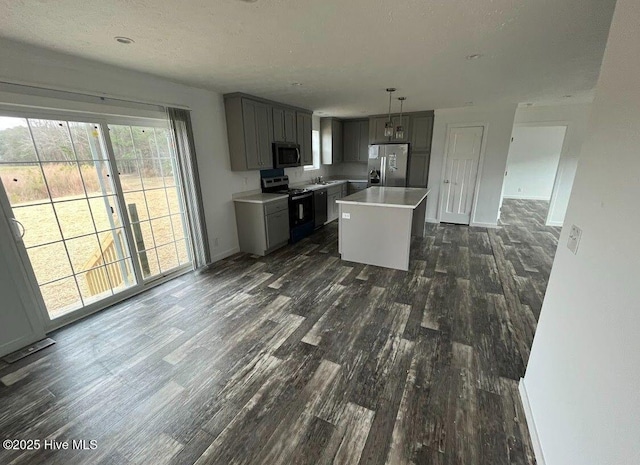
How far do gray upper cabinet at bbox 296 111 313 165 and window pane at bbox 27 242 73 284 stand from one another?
402 cm

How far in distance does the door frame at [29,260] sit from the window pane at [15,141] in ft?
0.21

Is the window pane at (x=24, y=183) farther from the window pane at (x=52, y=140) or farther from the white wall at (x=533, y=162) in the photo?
the white wall at (x=533, y=162)

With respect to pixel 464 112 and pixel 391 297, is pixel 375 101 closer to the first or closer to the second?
pixel 464 112

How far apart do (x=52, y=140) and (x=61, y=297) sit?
59.7 inches

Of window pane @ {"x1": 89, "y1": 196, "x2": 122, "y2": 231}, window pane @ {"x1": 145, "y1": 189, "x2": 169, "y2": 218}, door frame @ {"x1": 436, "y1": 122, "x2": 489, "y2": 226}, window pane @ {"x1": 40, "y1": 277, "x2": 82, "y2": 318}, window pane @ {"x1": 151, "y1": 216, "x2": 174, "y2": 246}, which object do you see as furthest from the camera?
door frame @ {"x1": 436, "y1": 122, "x2": 489, "y2": 226}

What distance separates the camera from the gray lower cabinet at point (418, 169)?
19.5ft

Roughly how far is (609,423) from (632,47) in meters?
1.42

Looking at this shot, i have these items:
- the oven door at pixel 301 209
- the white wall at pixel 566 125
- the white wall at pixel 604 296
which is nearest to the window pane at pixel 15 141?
the oven door at pixel 301 209

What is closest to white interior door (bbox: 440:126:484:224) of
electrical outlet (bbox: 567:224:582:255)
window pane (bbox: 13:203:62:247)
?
electrical outlet (bbox: 567:224:582:255)

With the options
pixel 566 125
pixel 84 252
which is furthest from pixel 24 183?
pixel 566 125

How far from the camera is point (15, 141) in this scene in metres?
2.25

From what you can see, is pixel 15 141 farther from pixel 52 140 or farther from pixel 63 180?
pixel 63 180

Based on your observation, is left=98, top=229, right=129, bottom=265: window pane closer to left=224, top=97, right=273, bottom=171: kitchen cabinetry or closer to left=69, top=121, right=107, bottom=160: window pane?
left=69, top=121, right=107, bottom=160: window pane

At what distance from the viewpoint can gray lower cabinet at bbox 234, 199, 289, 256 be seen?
4.24 m
